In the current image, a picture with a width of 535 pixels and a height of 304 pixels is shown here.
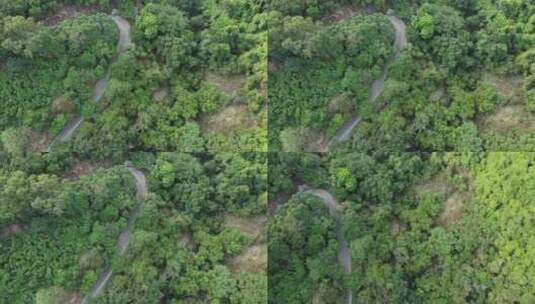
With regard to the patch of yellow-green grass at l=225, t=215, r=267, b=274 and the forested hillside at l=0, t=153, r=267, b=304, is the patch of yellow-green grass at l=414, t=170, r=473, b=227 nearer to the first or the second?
the patch of yellow-green grass at l=225, t=215, r=267, b=274

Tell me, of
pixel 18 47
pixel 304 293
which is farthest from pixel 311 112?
pixel 18 47

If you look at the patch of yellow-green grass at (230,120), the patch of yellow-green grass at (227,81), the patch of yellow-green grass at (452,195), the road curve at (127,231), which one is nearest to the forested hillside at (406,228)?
the patch of yellow-green grass at (452,195)

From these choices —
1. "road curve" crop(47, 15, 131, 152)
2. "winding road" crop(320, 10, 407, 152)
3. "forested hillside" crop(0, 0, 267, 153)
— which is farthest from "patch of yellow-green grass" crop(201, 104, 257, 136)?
"road curve" crop(47, 15, 131, 152)

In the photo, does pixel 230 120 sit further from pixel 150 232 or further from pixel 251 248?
pixel 150 232

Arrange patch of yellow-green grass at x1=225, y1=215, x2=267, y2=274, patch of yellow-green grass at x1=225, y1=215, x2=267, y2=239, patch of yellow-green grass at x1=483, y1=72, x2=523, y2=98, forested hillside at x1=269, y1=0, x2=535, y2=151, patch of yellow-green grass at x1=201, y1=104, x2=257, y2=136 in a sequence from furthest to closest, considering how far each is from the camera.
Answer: patch of yellow-green grass at x1=483, y1=72, x2=523, y2=98 < patch of yellow-green grass at x1=225, y1=215, x2=267, y2=239 < patch of yellow-green grass at x1=225, y1=215, x2=267, y2=274 < patch of yellow-green grass at x1=201, y1=104, x2=257, y2=136 < forested hillside at x1=269, y1=0, x2=535, y2=151

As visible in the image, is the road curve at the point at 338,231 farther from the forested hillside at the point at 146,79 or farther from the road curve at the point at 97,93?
the road curve at the point at 97,93

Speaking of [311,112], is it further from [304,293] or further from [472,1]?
[472,1]
